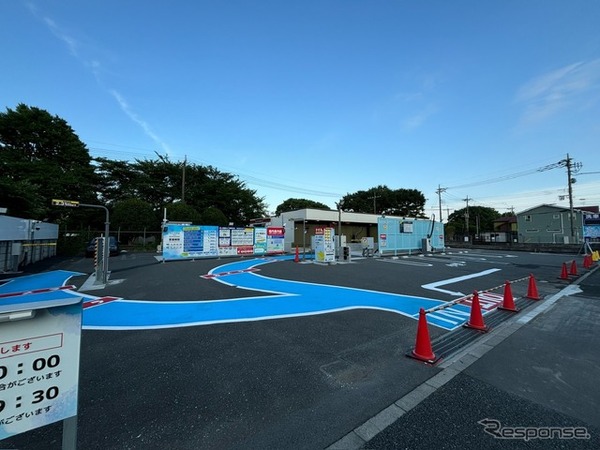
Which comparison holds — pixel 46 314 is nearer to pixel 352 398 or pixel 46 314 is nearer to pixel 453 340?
pixel 352 398

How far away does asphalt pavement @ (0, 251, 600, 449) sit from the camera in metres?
2.33

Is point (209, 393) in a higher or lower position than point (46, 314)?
lower

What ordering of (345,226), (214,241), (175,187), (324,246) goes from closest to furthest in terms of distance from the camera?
(324,246)
(214,241)
(175,187)
(345,226)

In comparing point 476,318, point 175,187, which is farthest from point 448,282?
point 175,187

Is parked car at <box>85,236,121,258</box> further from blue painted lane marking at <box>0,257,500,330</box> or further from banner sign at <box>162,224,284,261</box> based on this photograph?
blue painted lane marking at <box>0,257,500,330</box>

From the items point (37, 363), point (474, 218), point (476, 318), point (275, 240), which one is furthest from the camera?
point (474, 218)

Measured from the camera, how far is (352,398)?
113 inches

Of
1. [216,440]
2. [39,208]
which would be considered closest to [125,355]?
[216,440]

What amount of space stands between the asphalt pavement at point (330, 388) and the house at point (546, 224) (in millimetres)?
45817

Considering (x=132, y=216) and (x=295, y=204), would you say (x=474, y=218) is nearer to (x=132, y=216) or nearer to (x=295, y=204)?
(x=295, y=204)

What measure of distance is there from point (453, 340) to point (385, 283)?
525 cm

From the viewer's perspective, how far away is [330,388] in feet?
10.0

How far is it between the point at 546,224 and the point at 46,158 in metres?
65.9

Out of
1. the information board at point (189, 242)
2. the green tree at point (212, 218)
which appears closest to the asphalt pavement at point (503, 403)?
the information board at point (189, 242)
